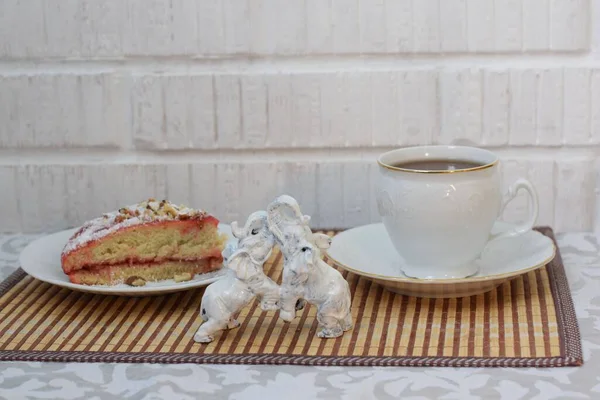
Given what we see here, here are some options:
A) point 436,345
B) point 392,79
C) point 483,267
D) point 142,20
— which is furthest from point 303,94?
point 436,345

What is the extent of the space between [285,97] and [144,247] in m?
0.31

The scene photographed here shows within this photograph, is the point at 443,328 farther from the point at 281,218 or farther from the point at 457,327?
the point at 281,218

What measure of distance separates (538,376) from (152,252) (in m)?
0.44

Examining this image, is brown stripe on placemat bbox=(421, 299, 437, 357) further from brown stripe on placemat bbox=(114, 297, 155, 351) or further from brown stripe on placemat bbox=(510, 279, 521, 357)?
brown stripe on placemat bbox=(114, 297, 155, 351)

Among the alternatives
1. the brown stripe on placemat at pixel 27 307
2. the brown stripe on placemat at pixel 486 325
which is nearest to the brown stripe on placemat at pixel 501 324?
the brown stripe on placemat at pixel 486 325

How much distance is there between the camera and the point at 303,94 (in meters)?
1.21

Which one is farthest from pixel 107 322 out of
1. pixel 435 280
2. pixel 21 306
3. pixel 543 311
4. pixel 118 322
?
pixel 543 311

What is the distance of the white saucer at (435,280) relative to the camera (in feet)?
3.09

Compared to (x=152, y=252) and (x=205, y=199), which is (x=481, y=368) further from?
→ (x=205, y=199)

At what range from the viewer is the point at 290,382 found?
0.79 meters

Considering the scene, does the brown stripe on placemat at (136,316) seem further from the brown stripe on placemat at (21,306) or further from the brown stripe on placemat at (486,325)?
the brown stripe on placemat at (486,325)

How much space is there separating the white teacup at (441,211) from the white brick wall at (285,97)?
0.22 meters

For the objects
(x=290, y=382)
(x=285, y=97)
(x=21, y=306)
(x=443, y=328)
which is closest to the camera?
(x=290, y=382)

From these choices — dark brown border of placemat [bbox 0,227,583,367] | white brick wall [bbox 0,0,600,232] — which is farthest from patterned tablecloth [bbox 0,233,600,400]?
white brick wall [bbox 0,0,600,232]
